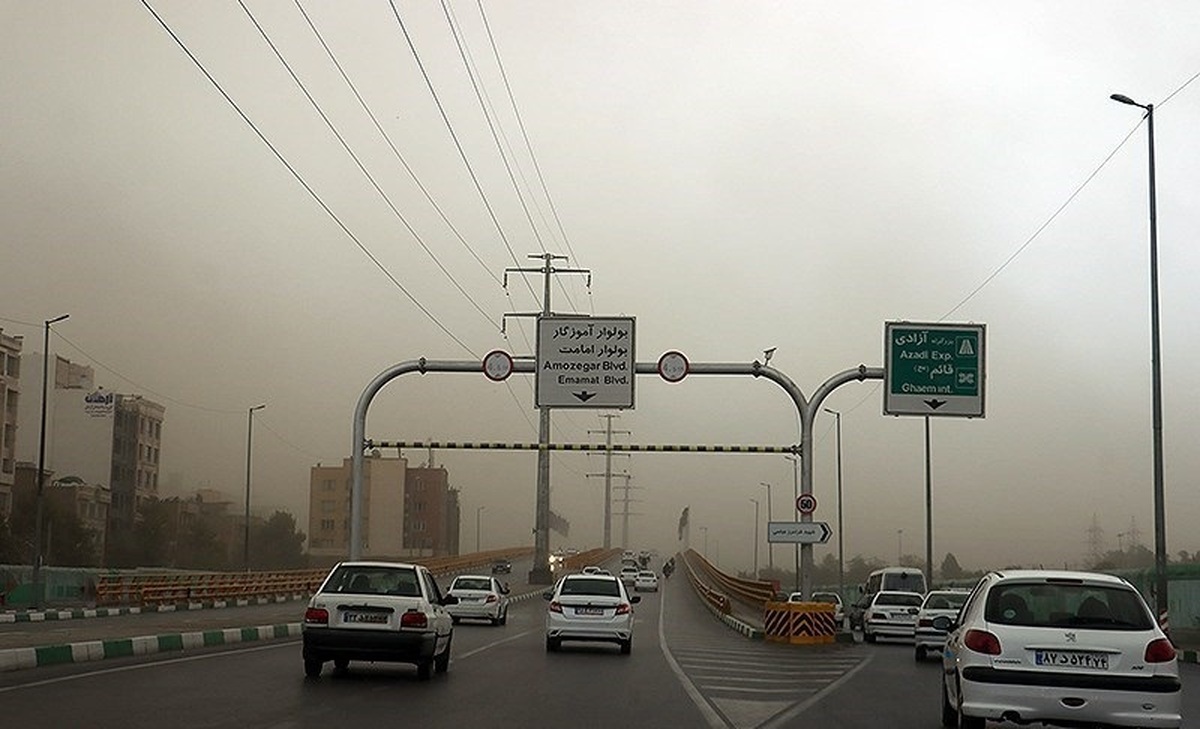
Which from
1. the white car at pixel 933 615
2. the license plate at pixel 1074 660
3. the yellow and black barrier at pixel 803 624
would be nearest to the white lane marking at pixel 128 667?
the license plate at pixel 1074 660

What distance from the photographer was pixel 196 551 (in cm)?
11812

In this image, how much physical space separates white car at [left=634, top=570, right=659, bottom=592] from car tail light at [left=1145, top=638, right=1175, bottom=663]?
229 ft

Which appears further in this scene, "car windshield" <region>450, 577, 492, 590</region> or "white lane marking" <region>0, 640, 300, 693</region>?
"car windshield" <region>450, 577, 492, 590</region>

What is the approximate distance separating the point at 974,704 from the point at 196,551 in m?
112

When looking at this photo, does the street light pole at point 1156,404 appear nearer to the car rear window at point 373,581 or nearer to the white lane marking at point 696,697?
the white lane marking at point 696,697

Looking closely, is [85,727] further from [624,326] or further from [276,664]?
[624,326]

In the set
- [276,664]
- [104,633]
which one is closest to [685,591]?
[104,633]

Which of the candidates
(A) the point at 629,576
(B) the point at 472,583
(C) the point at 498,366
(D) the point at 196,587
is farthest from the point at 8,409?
(C) the point at 498,366

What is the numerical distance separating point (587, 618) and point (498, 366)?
9.02 meters

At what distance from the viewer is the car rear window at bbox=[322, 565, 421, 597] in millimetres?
20844

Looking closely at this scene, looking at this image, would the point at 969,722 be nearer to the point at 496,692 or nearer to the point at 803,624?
the point at 496,692

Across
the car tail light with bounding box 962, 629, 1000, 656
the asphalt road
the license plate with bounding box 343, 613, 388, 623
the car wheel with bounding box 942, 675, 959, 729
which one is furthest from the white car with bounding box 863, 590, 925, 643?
the car tail light with bounding box 962, 629, 1000, 656

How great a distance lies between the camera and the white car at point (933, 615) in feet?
98.3

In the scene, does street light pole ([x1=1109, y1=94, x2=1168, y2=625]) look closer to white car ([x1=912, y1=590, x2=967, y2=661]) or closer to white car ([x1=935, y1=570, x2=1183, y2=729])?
white car ([x1=912, y1=590, x2=967, y2=661])
